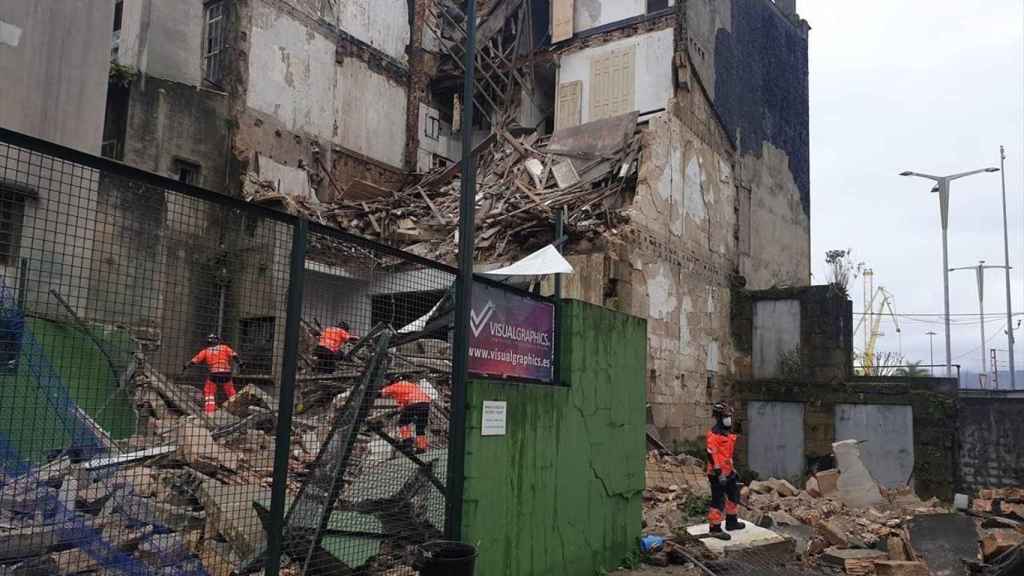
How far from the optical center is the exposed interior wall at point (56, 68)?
48.5 ft

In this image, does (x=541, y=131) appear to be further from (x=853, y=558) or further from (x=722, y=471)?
(x=853, y=558)

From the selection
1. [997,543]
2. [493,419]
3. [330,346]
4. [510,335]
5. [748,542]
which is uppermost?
[510,335]

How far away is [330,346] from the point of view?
646 centimetres

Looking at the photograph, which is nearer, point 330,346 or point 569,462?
point 330,346

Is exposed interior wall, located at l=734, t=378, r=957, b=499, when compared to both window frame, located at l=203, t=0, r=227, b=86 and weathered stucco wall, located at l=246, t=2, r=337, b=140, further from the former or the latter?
window frame, located at l=203, t=0, r=227, b=86

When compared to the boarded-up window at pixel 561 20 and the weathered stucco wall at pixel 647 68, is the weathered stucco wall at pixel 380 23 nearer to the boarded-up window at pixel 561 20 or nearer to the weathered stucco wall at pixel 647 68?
the boarded-up window at pixel 561 20

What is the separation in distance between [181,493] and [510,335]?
3.17m

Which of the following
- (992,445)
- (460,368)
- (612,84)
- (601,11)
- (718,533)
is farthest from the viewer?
(601,11)

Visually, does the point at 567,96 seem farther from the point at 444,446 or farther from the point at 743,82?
the point at 444,446

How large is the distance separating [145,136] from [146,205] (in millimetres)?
15144

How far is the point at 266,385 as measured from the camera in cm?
689

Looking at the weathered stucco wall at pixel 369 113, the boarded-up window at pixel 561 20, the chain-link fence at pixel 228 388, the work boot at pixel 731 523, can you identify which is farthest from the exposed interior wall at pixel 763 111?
the chain-link fence at pixel 228 388

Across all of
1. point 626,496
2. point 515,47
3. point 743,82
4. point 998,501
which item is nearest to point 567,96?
point 515,47

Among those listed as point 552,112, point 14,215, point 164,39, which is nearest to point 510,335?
point 14,215
